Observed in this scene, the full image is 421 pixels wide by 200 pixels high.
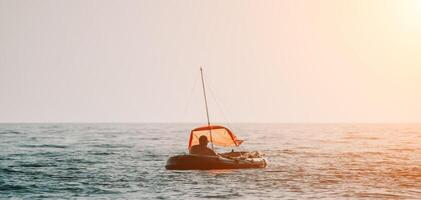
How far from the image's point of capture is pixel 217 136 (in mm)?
52469

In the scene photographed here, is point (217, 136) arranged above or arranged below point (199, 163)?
above

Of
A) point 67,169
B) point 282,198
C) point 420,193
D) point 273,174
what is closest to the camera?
point 282,198

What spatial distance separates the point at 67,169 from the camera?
165ft

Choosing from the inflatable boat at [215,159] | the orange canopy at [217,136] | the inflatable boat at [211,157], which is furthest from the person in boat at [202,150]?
the orange canopy at [217,136]

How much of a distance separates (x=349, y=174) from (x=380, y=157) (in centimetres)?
2008

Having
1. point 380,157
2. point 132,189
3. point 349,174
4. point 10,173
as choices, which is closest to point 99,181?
point 132,189

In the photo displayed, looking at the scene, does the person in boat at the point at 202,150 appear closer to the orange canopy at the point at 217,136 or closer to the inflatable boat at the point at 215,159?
the inflatable boat at the point at 215,159

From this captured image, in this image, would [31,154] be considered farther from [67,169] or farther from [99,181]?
[99,181]

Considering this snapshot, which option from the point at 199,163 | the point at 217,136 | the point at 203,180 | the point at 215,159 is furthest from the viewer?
the point at 217,136

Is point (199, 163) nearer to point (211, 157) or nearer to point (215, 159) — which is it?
point (211, 157)

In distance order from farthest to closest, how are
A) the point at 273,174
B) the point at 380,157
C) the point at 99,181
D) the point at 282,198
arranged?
the point at 380,157 → the point at 273,174 → the point at 99,181 → the point at 282,198

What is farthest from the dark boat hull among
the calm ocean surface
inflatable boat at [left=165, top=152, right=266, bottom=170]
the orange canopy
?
the orange canopy

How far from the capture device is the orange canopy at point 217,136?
167 feet

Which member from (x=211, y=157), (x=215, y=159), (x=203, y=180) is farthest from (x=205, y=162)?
(x=203, y=180)
